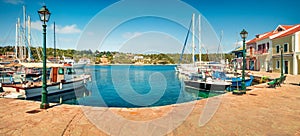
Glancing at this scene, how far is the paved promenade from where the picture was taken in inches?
182

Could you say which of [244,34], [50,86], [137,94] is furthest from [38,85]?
[244,34]

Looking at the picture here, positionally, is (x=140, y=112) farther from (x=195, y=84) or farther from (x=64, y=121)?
(x=195, y=84)

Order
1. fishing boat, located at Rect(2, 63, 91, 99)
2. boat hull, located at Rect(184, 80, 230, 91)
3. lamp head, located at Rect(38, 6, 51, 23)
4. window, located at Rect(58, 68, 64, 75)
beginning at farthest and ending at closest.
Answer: boat hull, located at Rect(184, 80, 230, 91)
window, located at Rect(58, 68, 64, 75)
fishing boat, located at Rect(2, 63, 91, 99)
lamp head, located at Rect(38, 6, 51, 23)

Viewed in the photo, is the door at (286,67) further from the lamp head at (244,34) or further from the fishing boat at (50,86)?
the fishing boat at (50,86)

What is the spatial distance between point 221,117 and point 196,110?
1.03m

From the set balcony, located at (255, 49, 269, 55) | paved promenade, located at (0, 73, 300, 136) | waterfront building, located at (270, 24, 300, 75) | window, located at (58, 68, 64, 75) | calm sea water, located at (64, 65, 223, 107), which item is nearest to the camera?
paved promenade, located at (0, 73, 300, 136)

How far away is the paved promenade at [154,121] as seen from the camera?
4.63m

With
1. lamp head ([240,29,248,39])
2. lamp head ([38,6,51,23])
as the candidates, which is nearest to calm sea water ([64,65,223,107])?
lamp head ([240,29,248,39])

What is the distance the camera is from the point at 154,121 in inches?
215

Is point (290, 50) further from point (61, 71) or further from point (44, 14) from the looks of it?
point (44, 14)

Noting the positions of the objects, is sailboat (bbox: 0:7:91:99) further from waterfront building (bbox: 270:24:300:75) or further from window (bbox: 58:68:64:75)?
waterfront building (bbox: 270:24:300:75)

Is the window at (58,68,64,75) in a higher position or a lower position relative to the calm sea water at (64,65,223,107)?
higher

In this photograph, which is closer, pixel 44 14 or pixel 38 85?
pixel 44 14

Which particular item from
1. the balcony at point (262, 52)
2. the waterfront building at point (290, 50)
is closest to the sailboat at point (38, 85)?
the waterfront building at point (290, 50)
